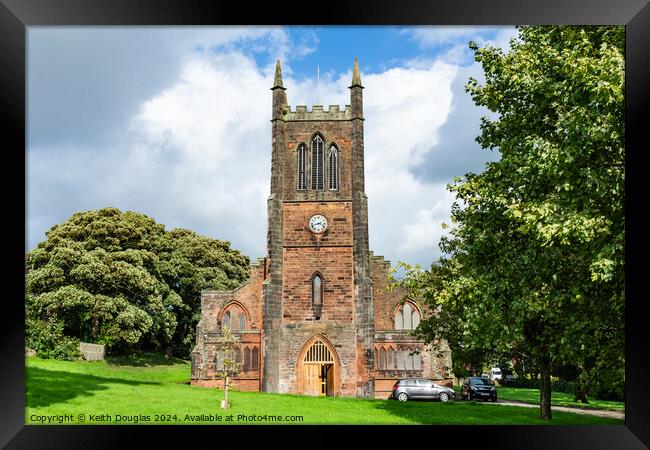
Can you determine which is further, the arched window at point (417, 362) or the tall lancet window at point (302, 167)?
the tall lancet window at point (302, 167)

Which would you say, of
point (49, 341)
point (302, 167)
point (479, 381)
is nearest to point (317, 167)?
point (302, 167)

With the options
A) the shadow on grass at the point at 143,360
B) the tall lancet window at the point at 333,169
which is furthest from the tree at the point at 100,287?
the tall lancet window at the point at 333,169

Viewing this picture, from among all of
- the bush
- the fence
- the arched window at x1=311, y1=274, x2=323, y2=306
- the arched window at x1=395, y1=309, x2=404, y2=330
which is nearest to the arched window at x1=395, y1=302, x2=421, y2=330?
the arched window at x1=395, y1=309, x2=404, y2=330

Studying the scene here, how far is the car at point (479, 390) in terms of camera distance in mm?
27703

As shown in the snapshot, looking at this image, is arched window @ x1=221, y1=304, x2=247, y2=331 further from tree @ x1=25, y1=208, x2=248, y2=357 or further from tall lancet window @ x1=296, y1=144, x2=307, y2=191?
tall lancet window @ x1=296, y1=144, x2=307, y2=191

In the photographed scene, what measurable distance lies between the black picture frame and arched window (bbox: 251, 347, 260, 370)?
21670 millimetres

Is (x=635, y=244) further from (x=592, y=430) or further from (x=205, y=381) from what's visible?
(x=205, y=381)

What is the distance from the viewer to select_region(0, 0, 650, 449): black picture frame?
9.06 metres

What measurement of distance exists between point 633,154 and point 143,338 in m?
32.3

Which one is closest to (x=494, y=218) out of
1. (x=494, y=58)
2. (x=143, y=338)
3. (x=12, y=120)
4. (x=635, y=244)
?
(x=494, y=58)

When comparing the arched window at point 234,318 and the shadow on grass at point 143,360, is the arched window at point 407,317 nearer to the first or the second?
the arched window at point 234,318

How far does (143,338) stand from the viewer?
37000 mm

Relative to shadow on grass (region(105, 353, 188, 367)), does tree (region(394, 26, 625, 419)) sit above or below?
above
